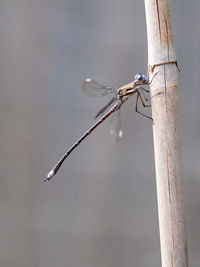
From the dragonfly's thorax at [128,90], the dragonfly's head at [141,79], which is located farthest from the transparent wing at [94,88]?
the dragonfly's head at [141,79]

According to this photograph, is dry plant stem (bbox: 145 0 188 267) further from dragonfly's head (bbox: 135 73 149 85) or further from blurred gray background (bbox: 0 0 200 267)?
blurred gray background (bbox: 0 0 200 267)

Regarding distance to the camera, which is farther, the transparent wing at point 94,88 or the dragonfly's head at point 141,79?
the transparent wing at point 94,88

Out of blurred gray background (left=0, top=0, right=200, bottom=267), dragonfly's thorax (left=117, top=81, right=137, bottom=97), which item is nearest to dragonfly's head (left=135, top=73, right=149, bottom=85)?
dragonfly's thorax (left=117, top=81, right=137, bottom=97)

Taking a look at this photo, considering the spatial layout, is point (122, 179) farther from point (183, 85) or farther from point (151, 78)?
point (151, 78)

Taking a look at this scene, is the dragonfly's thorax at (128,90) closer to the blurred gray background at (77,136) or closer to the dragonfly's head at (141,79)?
the dragonfly's head at (141,79)

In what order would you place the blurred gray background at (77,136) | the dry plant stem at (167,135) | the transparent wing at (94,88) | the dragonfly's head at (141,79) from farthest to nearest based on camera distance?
the blurred gray background at (77,136), the transparent wing at (94,88), the dragonfly's head at (141,79), the dry plant stem at (167,135)

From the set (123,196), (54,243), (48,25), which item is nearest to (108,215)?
(123,196)

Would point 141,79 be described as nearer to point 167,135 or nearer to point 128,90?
point 128,90

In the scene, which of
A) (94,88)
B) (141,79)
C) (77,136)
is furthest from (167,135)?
(77,136)
